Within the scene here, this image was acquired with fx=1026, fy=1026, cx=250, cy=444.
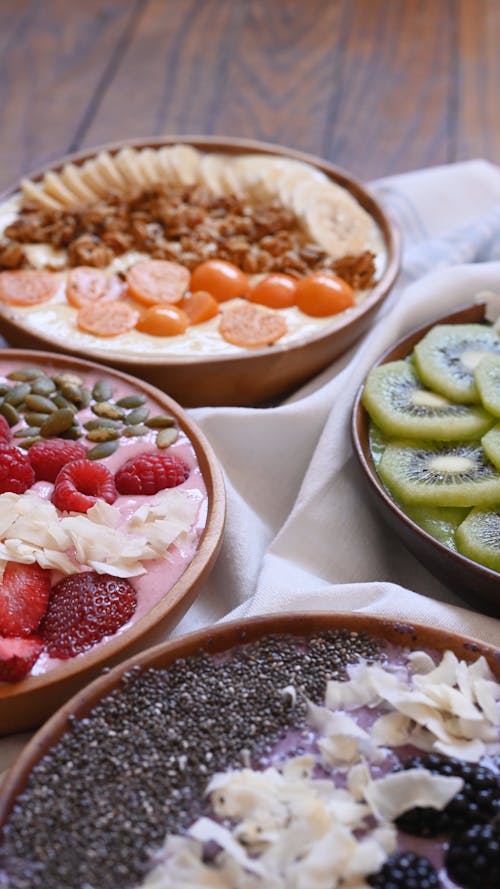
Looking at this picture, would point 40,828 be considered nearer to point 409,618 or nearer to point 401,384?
point 409,618

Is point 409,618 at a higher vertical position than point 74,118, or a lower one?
lower

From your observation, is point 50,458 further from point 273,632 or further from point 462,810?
point 462,810

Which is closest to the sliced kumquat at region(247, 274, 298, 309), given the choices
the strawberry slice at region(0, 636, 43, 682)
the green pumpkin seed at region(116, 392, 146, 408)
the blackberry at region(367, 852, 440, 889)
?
the green pumpkin seed at region(116, 392, 146, 408)

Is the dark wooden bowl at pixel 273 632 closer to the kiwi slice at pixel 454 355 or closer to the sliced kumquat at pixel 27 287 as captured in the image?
the kiwi slice at pixel 454 355

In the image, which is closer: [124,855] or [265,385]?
[124,855]

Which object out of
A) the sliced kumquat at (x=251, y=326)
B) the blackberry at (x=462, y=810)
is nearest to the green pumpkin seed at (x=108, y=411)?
the sliced kumquat at (x=251, y=326)

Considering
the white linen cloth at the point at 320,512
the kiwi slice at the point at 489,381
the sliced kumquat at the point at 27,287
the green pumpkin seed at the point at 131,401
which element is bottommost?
the white linen cloth at the point at 320,512

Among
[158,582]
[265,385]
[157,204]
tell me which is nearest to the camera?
[158,582]

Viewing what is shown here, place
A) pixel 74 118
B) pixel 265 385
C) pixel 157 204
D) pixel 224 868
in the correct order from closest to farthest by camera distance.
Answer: pixel 224 868 → pixel 265 385 → pixel 157 204 → pixel 74 118

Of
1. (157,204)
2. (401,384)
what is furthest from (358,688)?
(157,204)
